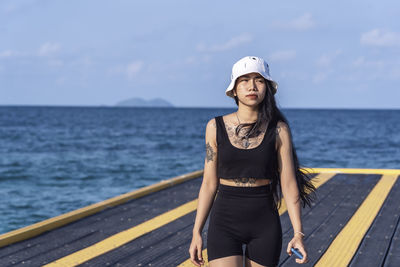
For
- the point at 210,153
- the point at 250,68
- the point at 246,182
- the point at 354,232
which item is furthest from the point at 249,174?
the point at 354,232

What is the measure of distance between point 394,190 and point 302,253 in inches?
281

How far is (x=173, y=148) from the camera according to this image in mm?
40531

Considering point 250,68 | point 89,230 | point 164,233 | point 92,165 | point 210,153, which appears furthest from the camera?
point 92,165

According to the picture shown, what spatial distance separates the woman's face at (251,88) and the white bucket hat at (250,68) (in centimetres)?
4

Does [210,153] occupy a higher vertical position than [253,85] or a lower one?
lower

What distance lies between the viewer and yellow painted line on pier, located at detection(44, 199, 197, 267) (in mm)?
5363

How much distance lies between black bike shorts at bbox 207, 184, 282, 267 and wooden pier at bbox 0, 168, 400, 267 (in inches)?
56.3

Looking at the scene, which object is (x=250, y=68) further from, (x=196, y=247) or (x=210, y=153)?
(x=196, y=247)

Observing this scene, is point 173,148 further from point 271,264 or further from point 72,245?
point 271,264

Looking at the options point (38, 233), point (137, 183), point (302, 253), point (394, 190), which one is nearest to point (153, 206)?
point (38, 233)

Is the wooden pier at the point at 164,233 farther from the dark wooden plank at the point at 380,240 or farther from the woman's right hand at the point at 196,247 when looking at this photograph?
the woman's right hand at the point at 196,247

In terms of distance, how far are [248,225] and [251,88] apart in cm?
84

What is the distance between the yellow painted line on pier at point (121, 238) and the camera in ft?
17.6

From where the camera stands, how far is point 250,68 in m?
→ 3.02
